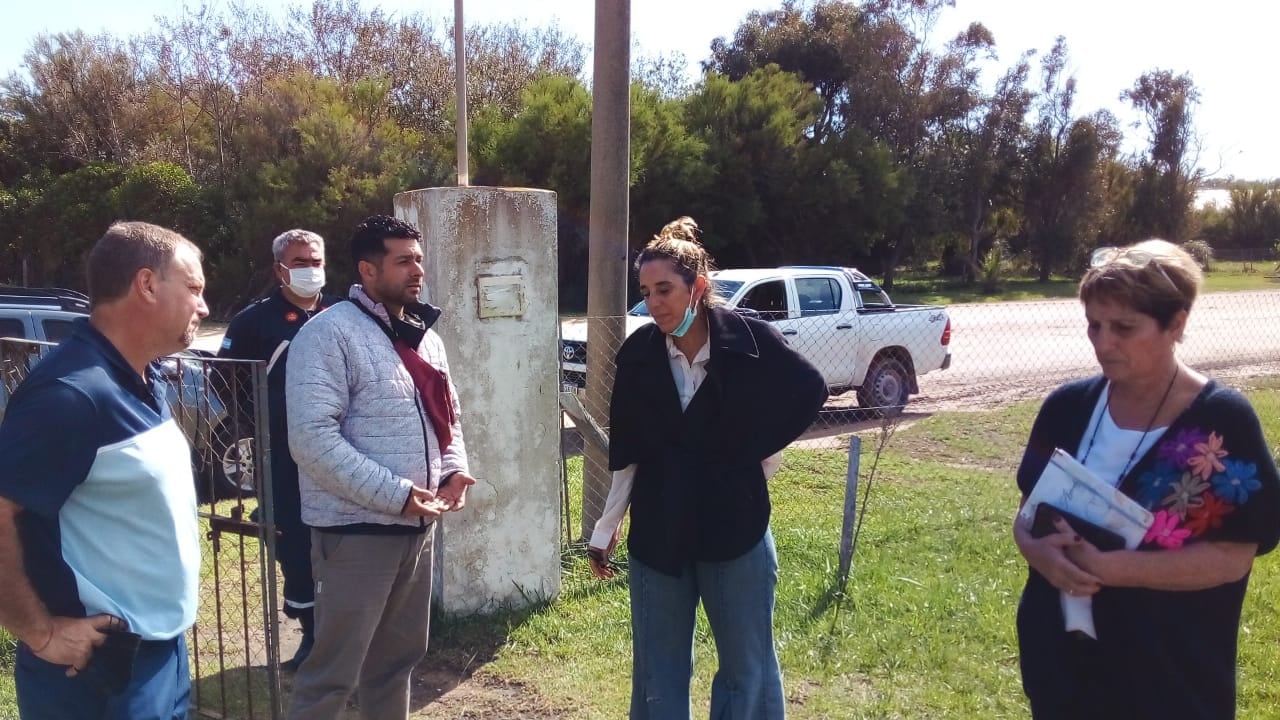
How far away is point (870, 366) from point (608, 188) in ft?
22.6

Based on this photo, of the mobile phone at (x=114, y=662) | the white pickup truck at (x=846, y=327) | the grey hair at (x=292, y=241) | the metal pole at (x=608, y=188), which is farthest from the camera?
the white pickup truck at (x=846, y=327)

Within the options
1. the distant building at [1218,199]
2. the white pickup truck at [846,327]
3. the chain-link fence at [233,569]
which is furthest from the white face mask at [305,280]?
the distant building at [1218,199]

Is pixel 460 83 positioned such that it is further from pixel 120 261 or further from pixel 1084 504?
pixel 1084 504

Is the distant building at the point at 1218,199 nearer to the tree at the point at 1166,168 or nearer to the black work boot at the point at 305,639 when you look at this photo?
the tree at the point at 1166,168

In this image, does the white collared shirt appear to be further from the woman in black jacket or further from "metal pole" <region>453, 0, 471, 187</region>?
"metal pole" <region>453, 0, 471, 187</region>

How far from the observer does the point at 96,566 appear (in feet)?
7.32

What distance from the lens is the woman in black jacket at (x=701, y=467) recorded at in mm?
3176

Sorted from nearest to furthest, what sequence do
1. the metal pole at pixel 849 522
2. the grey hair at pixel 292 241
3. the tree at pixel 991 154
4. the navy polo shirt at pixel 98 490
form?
the navy polo shirt at pixel 98 490
the grey hair at pixel 292 241
the metal pole at pixel 849 522
the tree at pixel 991 154

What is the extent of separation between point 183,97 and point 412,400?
29025 millimetres

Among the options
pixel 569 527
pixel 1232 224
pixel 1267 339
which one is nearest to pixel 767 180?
pixel 1267 339

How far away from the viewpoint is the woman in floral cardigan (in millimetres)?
2248

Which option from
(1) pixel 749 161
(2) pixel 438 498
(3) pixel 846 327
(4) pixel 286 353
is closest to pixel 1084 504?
(2) pixel 438 498

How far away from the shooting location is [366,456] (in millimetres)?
3209

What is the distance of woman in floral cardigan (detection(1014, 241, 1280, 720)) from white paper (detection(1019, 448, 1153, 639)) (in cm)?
3
